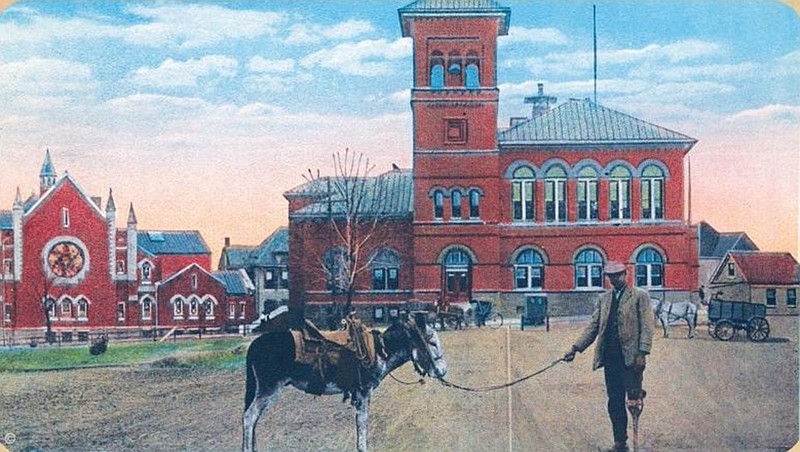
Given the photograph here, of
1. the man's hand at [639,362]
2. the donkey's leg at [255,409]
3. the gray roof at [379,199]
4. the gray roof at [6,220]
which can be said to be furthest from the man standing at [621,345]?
the gray roof at [6,220]

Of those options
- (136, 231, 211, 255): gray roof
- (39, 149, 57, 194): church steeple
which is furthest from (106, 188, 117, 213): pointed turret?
(39, 149, 57, 194): church steeple

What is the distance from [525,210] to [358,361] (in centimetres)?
143

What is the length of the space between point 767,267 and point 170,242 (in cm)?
372

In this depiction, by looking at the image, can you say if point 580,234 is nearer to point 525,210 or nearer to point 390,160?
point 525,210

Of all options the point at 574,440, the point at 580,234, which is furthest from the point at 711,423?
the point at 580,234

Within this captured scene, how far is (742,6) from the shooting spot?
8039 mm

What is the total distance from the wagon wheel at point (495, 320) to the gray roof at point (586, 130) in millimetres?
1066

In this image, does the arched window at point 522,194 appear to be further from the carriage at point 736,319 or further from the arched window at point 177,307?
the arched window at point 177,307

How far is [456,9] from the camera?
7977 mm

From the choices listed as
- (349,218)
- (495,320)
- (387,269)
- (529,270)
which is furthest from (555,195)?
(349,218)

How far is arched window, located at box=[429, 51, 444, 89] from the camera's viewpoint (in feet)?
26.2

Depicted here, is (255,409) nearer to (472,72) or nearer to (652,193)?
(472,72)

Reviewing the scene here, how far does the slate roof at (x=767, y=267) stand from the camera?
8.09 meters

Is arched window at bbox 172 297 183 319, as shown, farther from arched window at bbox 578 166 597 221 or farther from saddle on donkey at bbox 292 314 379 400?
arched window at bbox 578 166 597 221
